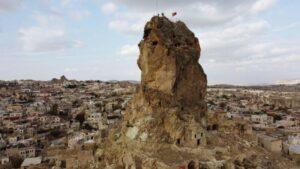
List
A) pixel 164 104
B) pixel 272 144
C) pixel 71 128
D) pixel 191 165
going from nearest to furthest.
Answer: pixel 191 165 < pixel 164 104 < pixel 272 144 < pixel 71 128

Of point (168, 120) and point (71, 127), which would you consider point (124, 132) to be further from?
point (71, 127)

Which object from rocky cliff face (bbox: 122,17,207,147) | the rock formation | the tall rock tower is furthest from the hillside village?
the tall rock tower

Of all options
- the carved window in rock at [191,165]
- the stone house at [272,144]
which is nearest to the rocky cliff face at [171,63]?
the carved window in rock at [191,165]

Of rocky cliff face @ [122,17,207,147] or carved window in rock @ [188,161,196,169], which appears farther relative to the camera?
rocky cliff face @ [122,17,207,147]

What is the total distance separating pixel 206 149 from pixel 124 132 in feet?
15.5

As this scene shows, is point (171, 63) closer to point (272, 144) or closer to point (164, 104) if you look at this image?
point (164, 104)

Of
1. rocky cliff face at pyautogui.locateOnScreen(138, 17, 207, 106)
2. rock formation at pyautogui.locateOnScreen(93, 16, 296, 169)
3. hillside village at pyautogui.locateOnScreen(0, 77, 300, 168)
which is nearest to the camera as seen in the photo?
rock formation at pyautogui.locateOnScreen(93, 16, 296, 169)

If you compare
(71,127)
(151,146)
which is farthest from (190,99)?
(71,127)

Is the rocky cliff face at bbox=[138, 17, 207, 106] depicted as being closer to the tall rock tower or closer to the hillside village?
the tall rock tower

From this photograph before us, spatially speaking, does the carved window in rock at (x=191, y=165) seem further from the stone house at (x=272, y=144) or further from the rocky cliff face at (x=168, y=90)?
the stone house at (x=272, y=144)

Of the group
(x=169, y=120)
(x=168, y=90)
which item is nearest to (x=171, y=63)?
(x=168, y=90)

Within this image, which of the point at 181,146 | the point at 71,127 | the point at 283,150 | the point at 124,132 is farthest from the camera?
the point at 71,127

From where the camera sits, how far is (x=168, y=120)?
18906mm

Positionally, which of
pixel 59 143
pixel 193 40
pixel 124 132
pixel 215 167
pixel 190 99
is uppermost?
pixel 193 40
